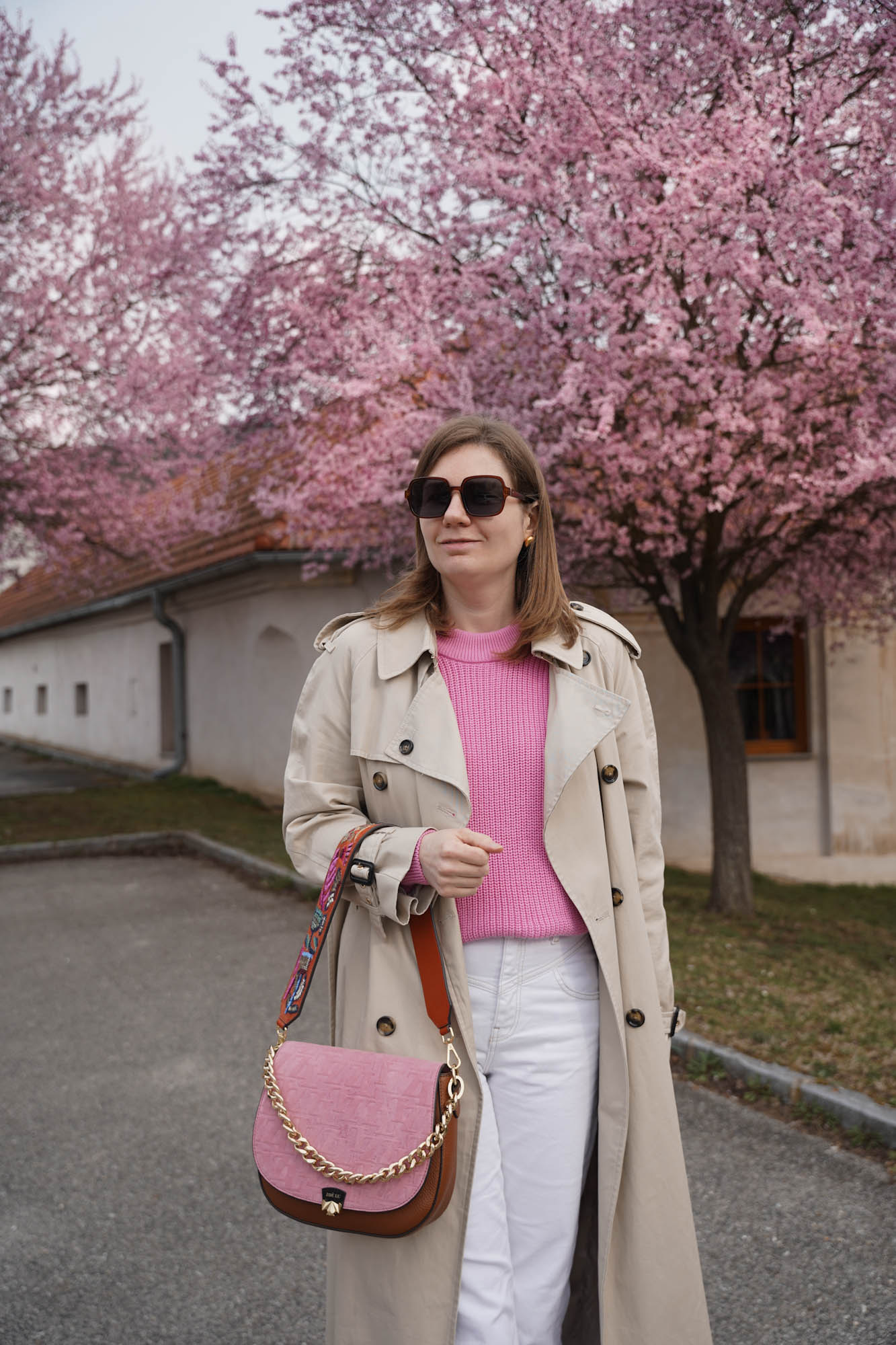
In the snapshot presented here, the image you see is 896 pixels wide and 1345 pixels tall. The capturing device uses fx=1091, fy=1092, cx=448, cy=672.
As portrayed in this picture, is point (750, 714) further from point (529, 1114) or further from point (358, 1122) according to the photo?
point (358, 1122)

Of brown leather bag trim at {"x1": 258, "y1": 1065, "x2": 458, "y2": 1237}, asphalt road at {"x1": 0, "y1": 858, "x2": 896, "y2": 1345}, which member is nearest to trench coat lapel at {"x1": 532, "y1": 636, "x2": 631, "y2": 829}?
brown leather bag trim at {"x1": 258, "y1": 1065, "x2": 458, "y2": 1237}

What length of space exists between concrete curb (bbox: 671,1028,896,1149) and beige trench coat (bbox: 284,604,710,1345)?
7.44 ft

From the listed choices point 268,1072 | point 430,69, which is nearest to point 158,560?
point 430,69

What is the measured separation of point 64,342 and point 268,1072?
12073 mm

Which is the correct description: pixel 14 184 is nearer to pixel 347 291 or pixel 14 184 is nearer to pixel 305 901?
pixel 347 291

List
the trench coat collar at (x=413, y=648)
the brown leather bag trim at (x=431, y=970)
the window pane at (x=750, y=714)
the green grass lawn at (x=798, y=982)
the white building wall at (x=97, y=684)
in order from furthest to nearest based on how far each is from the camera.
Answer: the white building wall at (x=97, y=684)
the window pane at (x=750, y=714)
the green grass lawn at (x=798, y=982)
the trench coat collar at (x=413, y=648)
the brown leather bag trim at (x=431, y=970)

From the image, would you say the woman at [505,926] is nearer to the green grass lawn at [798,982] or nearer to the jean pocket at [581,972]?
the jean pocket at [581,972]

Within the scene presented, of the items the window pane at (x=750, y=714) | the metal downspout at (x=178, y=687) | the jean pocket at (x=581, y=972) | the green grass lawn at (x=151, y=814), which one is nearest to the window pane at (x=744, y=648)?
the window pane at (x=750, y=714)

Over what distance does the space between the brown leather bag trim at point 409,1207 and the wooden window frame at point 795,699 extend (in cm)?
1126

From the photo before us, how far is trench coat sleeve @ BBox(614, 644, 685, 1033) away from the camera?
208 centimetres

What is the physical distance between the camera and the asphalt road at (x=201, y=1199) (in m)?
2.94

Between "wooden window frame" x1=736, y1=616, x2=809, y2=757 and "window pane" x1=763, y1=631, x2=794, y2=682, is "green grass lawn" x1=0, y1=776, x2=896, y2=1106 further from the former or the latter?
"window pane" x1=763, y1=631, x2=794, y2=682

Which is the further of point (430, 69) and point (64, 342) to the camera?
point (64, 342)

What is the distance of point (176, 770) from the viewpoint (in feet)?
56.7
